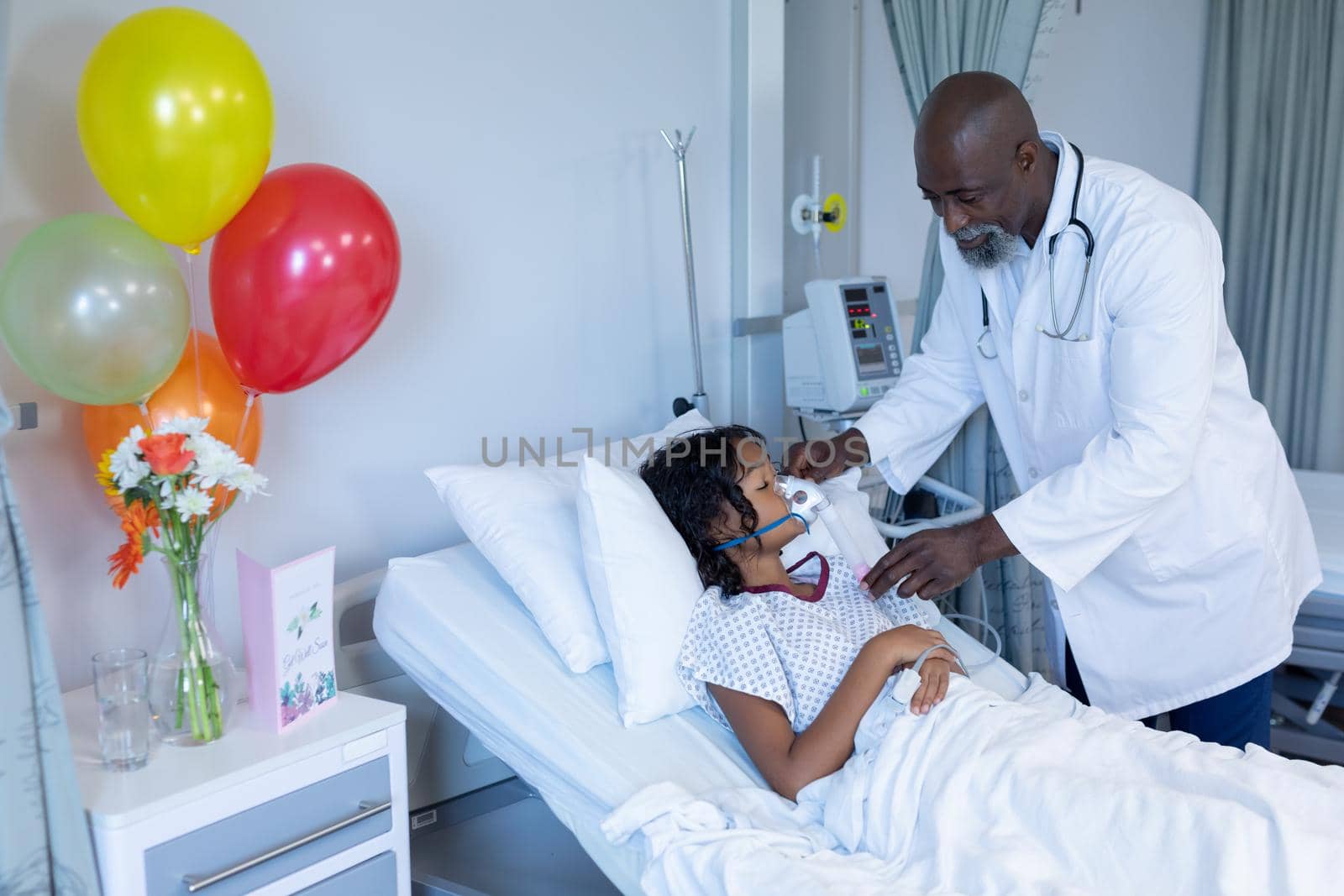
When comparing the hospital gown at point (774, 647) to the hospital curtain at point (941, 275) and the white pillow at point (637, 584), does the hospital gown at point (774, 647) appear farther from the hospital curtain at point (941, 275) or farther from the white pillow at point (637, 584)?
the hospital curtain at point (941, 275)

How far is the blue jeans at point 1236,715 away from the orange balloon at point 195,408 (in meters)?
1.67

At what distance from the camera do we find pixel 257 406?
172 cm

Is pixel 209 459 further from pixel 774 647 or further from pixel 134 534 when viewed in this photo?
pixel 774 647

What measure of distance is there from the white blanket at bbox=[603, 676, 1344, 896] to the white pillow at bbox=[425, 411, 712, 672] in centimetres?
35

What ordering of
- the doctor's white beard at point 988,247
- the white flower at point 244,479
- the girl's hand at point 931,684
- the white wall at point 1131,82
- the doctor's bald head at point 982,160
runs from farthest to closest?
the white wall at point 1131,82 → the doctor's white beard at point 988,247 → the doctor's bald head at point 982,160 → the girl's hand at point 931,684 → the white flower at point 244,479

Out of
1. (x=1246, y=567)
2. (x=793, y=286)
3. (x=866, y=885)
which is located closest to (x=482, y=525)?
(x=866, y=885)

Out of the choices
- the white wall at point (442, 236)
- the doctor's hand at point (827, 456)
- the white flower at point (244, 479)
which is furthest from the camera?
the doctor's hand at point (827, 456)

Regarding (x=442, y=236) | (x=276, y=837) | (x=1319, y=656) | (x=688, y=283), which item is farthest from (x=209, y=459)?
(x=1319, y=656)

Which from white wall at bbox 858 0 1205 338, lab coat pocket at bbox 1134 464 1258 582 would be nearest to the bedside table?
lab coat pocket at bbox 1134 464 1258 582

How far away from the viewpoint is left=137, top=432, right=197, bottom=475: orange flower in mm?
1404

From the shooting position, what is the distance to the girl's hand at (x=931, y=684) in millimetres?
1604

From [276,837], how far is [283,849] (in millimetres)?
19

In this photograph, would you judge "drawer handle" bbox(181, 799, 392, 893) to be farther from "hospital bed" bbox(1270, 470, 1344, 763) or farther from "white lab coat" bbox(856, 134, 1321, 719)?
"hospital bed" bbox(1270, 470, 1344, 763)

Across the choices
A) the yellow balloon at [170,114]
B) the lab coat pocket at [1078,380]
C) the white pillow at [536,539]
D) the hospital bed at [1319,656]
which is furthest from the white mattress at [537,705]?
the hospital bed at [1319,656]
